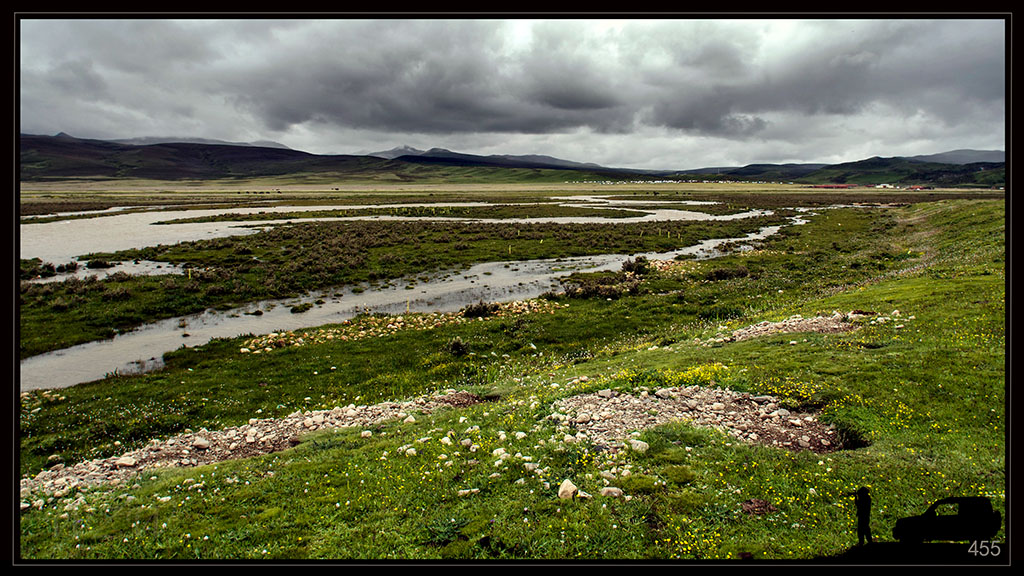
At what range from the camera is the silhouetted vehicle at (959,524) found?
12.7ft

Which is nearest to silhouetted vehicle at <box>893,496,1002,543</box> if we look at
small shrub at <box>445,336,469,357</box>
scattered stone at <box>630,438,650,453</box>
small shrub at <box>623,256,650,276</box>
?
scattered stone at <box>630,438,650,453</box>

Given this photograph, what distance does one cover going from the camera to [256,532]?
7320 millimetres

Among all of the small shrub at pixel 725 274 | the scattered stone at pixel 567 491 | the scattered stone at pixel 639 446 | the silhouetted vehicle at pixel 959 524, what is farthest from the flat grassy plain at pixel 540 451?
the small shrub at pixel 725 274

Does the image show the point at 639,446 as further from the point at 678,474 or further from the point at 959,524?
the point at 959,524

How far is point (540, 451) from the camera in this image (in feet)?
A: 31.4

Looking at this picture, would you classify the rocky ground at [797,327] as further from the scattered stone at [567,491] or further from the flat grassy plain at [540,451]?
the scattered stone at [567,491]

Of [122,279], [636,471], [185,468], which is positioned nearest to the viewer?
[636,471]

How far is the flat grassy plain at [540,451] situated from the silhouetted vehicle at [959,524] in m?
0.63

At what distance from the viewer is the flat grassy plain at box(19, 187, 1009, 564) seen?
6781 millimetres

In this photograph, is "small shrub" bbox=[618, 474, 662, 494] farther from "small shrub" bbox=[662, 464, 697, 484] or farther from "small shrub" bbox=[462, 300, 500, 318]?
"small shrub" bbox=[462, 300, 500, 318]

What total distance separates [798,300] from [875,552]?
26341 mm

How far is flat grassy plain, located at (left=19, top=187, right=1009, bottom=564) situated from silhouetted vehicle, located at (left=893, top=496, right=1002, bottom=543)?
63 centimetres
